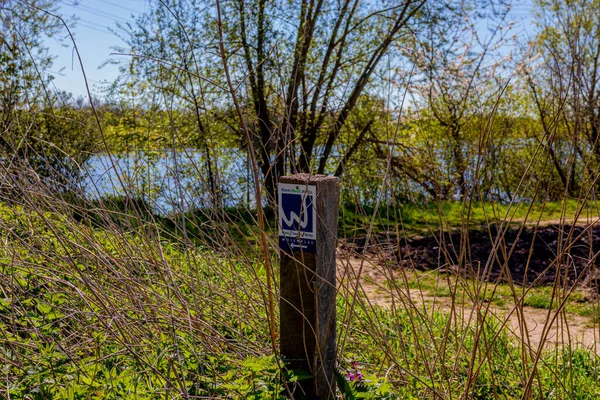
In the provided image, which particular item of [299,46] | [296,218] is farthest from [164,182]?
[299,46]

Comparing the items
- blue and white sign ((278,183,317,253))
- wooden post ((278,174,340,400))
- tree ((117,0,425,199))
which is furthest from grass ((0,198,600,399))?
tree ((117,0,425,199))

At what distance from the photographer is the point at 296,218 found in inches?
88.3

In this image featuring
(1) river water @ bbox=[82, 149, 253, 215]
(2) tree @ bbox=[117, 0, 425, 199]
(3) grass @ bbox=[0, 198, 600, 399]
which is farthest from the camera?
(2) tree @ bbox=[117, 0, 425, 199]

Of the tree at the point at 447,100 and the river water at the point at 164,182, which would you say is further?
the tree at the point at 447,100

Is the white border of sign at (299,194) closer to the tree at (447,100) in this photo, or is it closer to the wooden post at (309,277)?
the wooden post at (309,277)

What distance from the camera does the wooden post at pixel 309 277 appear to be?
2215mm

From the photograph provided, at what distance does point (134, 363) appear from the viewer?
2.65 metres

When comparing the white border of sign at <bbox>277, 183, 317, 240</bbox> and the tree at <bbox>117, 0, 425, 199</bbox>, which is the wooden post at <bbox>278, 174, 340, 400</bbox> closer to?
the white border of sign at <bbox>277, 183, 317, 240</bbox>

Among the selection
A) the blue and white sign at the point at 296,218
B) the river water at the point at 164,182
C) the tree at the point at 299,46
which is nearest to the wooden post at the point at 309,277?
the blue and white sign at the point at 296,218

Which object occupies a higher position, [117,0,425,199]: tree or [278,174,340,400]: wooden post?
[117,0,425,199]: tree

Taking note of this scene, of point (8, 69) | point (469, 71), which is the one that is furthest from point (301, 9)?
point (8, 69)

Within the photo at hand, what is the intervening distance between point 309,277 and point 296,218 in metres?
0.22

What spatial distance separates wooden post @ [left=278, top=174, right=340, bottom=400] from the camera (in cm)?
221

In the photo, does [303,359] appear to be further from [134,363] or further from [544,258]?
[544,258]
